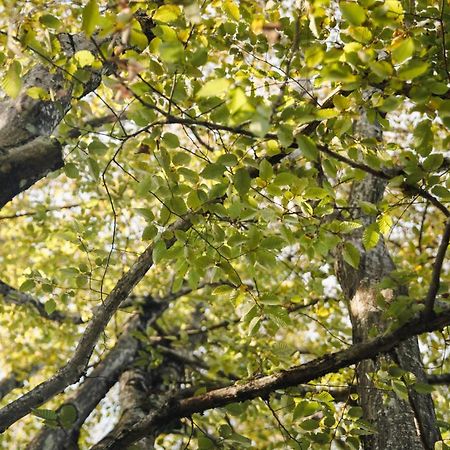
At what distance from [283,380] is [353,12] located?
189 centimetres

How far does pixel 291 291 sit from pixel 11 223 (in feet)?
18.3

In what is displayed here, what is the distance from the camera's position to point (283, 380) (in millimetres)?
2561

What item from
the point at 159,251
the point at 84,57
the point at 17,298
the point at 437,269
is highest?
the point at 17,298

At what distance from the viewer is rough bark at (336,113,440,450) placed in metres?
2.79

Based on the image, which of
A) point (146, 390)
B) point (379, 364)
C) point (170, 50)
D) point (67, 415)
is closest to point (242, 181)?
point (170, 50)

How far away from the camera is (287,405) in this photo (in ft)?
9.01

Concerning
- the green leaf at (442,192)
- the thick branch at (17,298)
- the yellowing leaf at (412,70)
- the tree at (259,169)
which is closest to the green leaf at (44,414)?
the tree at (259,169)

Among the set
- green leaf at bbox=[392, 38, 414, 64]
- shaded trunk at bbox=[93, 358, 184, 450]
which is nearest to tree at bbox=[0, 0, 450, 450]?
green leaf at bbox=[392, 38, 414, 64]

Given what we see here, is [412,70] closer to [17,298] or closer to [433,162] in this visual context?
[433,162]

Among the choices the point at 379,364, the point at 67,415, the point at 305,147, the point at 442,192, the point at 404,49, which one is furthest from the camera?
the point at 379,364

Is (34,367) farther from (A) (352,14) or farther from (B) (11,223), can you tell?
(A) (352,14)

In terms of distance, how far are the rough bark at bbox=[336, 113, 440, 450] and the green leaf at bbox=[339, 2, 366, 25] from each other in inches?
33.3

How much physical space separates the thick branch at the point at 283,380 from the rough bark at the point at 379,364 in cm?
15

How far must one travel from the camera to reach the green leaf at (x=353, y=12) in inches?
64.9
